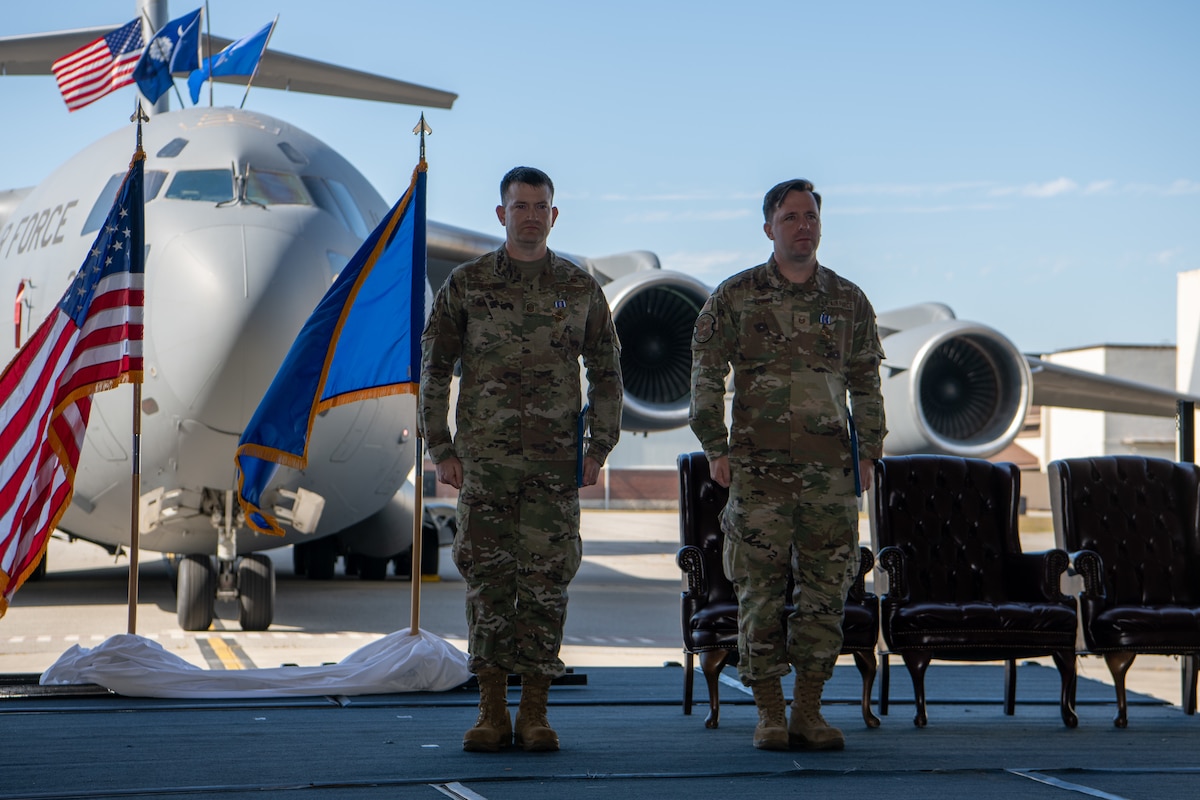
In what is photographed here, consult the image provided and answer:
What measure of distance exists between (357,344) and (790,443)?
7.20ft

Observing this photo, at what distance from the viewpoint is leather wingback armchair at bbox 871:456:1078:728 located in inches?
186

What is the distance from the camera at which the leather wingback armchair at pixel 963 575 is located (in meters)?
4.73

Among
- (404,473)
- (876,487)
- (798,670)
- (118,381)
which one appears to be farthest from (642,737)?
(404,473)

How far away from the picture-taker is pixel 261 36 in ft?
29.1

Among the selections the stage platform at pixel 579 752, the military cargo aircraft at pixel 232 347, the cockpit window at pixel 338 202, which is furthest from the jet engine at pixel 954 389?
the stage platform at pixel 579 752

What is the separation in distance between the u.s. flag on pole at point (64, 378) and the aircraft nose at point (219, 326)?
166 cm

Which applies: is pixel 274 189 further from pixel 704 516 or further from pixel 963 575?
pixel 963 575

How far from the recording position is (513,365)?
402 centimetres

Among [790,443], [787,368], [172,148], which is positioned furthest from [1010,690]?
[172,148]

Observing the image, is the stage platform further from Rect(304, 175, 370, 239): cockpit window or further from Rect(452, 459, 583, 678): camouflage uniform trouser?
Rect(304, 175, 370, 239): cockpit window

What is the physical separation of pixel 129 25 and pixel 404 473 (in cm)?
398

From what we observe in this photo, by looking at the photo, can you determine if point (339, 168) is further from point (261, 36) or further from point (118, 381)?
point (118, 381)

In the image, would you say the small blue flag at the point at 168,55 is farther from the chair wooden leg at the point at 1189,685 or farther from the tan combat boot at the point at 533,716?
the chair wooden leg at the point at 1189,685

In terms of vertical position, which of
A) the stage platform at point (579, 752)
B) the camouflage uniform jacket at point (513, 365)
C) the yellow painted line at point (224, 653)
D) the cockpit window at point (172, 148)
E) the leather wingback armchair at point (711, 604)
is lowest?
the yellow painted line at point (224, 653)
